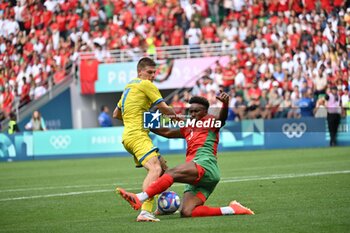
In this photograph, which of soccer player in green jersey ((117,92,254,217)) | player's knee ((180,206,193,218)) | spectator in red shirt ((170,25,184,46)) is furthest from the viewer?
spectator in red shirt ((170,25,184,46))

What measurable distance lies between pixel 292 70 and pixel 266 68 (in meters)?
1.05

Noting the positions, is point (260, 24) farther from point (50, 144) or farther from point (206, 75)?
point (50, 144)

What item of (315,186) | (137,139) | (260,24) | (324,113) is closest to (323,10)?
(260,24)

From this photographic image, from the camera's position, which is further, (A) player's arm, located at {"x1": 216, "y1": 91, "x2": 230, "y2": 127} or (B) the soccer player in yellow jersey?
(B) the soccer player in yellow jersey

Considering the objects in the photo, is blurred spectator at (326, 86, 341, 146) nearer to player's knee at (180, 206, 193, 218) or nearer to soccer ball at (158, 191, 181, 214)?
soccer ball at (158, 191, 181, 214)

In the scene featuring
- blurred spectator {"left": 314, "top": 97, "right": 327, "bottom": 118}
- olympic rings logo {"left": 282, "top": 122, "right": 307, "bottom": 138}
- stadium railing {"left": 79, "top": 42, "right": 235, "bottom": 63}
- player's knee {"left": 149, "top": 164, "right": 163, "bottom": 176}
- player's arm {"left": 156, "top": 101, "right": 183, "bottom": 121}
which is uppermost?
stadium railing {"left": 79, "top": 42, "right": 235, "bottom": 63}

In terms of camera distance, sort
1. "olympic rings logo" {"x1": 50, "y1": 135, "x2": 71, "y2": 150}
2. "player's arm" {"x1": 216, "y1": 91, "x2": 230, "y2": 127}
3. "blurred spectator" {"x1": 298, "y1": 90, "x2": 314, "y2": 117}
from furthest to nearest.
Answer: "olympic rings logo" {"x1": 50, "y1": 135, "x2": 71, "y2": 150}, "blurred spectator" {"x1": 298, "y1": 90, "x2": 314, "y2": 117}, "player's arm" {"x1": 216, "y1": 91, "x2": 230, "y2": 127}

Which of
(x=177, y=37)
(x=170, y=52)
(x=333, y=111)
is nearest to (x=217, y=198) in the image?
(x=333, y=111)

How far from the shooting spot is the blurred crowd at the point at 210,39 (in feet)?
96.8

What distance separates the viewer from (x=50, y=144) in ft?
105

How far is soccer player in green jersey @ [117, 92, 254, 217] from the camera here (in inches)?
407

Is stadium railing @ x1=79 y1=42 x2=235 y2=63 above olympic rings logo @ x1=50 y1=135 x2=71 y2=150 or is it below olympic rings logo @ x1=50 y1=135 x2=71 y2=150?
above

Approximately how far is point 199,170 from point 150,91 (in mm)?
1411

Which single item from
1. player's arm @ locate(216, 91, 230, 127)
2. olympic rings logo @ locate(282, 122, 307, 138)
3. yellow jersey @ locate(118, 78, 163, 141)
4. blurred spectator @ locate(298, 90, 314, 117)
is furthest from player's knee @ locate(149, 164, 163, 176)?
blurred spectator @ locate(298, 90, 314, 117)
